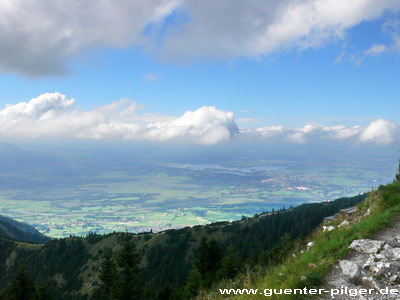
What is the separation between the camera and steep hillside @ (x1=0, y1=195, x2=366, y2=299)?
107875mm

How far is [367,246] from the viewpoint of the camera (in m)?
10.8

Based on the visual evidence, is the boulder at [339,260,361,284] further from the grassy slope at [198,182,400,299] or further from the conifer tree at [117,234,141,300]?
the conifer tree at [117,234,141,300]

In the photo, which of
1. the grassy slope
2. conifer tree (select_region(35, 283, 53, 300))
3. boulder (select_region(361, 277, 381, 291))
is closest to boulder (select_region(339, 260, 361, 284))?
boulder (select_region(361, 277, 381, 291))

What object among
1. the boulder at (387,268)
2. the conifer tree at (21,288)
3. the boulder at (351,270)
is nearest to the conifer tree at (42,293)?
the conifer tree at (21,288)

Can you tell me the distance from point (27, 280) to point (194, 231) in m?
86.4

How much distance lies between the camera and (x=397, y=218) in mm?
14203

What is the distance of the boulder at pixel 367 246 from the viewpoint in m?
10.6

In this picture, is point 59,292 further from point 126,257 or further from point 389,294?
point 389,294

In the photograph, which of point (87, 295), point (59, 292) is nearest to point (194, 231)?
point (87, 295)

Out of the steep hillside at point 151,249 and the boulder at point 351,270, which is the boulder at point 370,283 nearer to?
the boulder at point 351,270

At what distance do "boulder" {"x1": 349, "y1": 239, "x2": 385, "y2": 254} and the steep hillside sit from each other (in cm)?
9280

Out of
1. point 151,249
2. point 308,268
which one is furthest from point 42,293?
point 151,249

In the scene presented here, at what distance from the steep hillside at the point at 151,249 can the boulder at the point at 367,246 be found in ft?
304

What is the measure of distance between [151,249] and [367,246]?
11695cm
